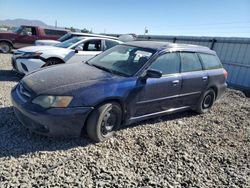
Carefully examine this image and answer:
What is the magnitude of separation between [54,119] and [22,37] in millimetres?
12974

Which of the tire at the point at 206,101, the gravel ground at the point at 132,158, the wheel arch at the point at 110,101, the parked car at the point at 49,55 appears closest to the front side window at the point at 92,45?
the parked car at the point at 49,55

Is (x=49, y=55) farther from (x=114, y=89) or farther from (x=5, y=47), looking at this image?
(x=5, y=47)

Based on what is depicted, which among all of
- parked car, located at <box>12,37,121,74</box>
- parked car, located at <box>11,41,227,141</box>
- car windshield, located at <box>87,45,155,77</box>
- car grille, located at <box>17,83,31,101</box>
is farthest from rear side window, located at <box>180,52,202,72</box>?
parked car, located at <box>12,37,121,74</box>

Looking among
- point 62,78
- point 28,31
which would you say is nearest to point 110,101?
point 62,78

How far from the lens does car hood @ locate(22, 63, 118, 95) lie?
3.50 m

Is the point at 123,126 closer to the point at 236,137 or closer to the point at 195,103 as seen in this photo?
the point at 195,103

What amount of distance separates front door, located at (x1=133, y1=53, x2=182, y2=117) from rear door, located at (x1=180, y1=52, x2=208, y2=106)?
0.17 metres

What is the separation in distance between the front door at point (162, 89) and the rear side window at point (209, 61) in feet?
3.32

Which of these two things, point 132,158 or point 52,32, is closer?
point 132,158

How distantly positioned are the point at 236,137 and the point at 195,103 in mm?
1141

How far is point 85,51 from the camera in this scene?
8.00m

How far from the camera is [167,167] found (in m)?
3.46

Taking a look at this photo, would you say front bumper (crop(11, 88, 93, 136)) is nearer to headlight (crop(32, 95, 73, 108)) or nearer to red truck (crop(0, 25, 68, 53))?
headlight (crop(32, 95, 73, 108))

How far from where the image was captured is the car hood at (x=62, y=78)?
350 centimetres
